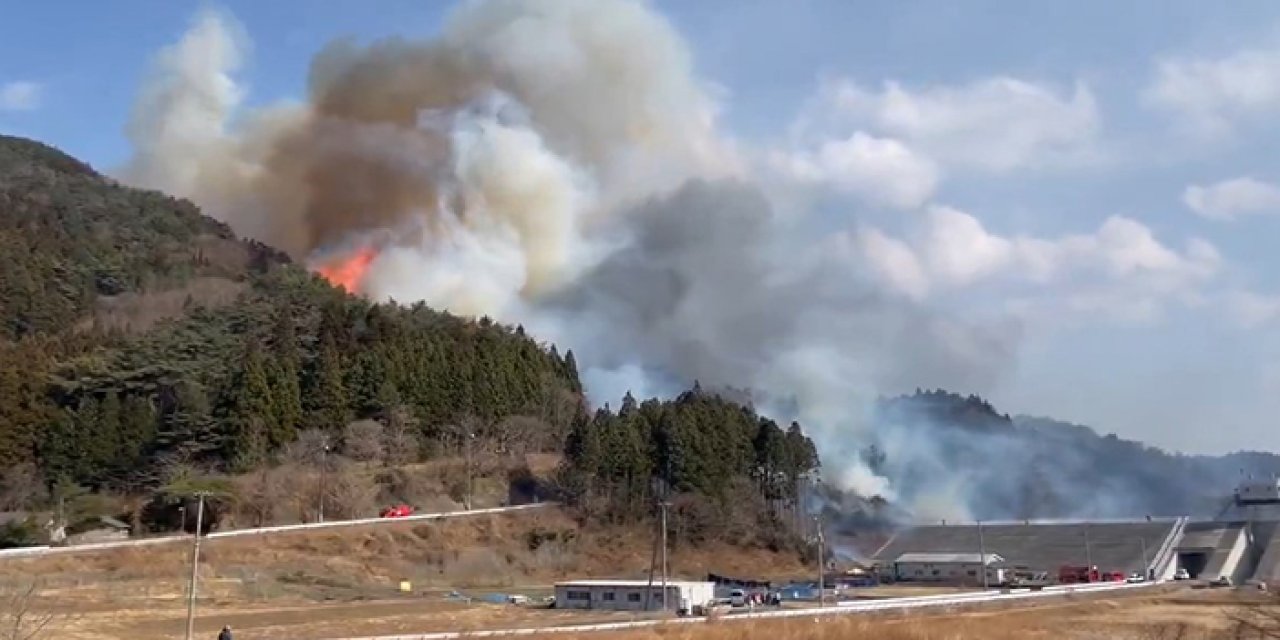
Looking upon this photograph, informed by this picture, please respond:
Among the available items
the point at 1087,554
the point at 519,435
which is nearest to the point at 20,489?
the point at 519,435

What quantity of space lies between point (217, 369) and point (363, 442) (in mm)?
13700

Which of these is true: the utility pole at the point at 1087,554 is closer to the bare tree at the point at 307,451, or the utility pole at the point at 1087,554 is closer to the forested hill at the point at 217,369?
the forested hill at the point at 217,369

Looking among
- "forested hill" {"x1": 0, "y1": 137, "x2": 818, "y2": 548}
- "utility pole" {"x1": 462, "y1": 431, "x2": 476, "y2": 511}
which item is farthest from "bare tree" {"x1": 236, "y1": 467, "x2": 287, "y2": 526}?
"utility pole" {"x1": 462, "y1": 431, "x2": 476, "y2": 511}

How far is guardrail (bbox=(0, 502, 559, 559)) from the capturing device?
2260 inches

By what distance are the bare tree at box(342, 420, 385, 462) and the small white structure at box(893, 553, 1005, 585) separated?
3540 centimetres

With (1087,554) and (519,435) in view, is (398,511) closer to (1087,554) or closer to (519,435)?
(519,435)

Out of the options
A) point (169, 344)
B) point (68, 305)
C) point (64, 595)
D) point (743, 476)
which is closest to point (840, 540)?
point (743, 476)

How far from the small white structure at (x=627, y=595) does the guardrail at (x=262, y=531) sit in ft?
63.9

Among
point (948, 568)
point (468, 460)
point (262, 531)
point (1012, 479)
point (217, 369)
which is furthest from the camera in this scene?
point (1012, 479)

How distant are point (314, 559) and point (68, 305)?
6000 centimetres

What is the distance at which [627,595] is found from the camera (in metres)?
A: 51.9

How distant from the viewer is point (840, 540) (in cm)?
9538

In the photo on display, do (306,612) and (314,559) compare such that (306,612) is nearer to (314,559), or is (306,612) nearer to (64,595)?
(64,595)

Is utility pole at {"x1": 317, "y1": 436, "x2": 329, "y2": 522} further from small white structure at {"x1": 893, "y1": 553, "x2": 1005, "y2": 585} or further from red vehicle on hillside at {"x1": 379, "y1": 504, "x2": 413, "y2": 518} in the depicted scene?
small white structure at {"x1": 893, "y1": 553, "x2": 1005, "y2": 585}
